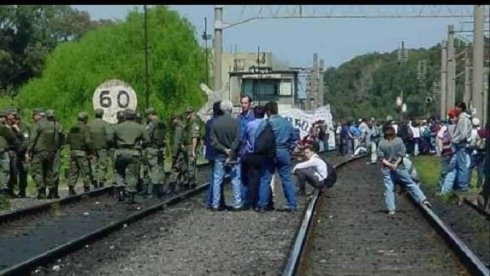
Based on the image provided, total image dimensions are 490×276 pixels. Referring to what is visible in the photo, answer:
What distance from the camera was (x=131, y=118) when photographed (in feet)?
93.6

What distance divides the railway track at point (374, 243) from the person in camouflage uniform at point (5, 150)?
684 cm

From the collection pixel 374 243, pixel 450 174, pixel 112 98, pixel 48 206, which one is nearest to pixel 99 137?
pixel 112 98

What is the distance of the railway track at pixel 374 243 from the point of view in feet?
57.6

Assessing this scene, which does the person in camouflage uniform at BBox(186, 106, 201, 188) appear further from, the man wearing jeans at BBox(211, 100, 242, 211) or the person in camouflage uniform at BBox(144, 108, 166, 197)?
the man wearing jeans at BBox(211, 100, 242, 211)

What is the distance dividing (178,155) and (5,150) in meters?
4.09

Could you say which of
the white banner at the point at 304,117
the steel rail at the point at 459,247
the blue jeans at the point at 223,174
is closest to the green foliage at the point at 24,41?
the white banner at the point at 304,117

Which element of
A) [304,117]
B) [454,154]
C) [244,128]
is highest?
[244,128]

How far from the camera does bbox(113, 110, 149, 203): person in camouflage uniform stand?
28.0 metres

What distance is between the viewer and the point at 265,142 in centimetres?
2570

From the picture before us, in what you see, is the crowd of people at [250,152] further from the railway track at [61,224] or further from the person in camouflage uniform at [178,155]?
the person in camouflage uniform at [178,155]

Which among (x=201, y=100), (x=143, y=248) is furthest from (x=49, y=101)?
(x=143, y=248)

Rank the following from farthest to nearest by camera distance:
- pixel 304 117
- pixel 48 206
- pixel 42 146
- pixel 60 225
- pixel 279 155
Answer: pixel 304 117, pixel 42 146, pixel 48 206, pixel 279 155, pixel 60 225

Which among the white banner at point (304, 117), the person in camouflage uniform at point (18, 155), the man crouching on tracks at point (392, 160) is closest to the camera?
the man crouching on tracks at point (392, 160)

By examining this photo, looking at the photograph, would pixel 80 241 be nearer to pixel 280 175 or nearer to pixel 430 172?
pixel 280 175
